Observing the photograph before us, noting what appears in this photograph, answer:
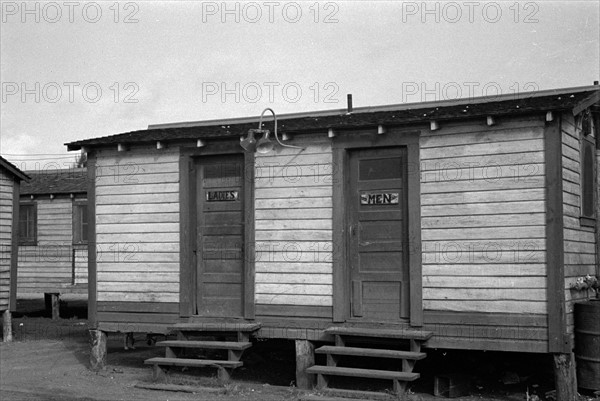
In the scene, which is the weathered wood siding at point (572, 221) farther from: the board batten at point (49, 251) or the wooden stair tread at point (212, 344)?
the board batten at point (49, 251)

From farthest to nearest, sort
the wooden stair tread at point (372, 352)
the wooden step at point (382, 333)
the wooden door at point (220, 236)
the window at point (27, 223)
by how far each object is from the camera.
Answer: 1. the window at point (27, 223)
2. the wooden door at point (220, 236)
3. the wooden step at point (382, 333)
4. the wooden stair tread at point (372, 352)

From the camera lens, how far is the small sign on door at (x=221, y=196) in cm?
1162

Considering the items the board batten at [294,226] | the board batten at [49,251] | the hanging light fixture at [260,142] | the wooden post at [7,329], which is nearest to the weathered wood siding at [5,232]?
the wooden post at [7,329]

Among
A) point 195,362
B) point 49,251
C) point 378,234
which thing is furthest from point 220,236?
point 49,251

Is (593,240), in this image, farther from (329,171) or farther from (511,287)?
(329,171)

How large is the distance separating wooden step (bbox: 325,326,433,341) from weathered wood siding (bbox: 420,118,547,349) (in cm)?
27

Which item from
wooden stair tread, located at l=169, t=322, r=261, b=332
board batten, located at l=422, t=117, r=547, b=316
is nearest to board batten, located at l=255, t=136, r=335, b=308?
wooden stair tread, located at l=169, t=322, r=261, b=332

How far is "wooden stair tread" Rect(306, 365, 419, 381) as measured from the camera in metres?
9.49

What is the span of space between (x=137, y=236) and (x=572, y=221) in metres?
6.55

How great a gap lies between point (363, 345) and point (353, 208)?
78.0 inches

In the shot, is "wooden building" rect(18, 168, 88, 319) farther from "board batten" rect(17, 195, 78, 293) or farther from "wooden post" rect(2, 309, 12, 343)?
"wooden post" rect(2, 309, 12, 343)

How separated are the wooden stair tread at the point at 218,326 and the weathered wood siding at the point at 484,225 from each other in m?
2.62

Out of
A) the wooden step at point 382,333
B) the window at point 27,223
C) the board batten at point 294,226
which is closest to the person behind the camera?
the wooden step at point 382,333

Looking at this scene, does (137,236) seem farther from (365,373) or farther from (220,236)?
(365,373)
